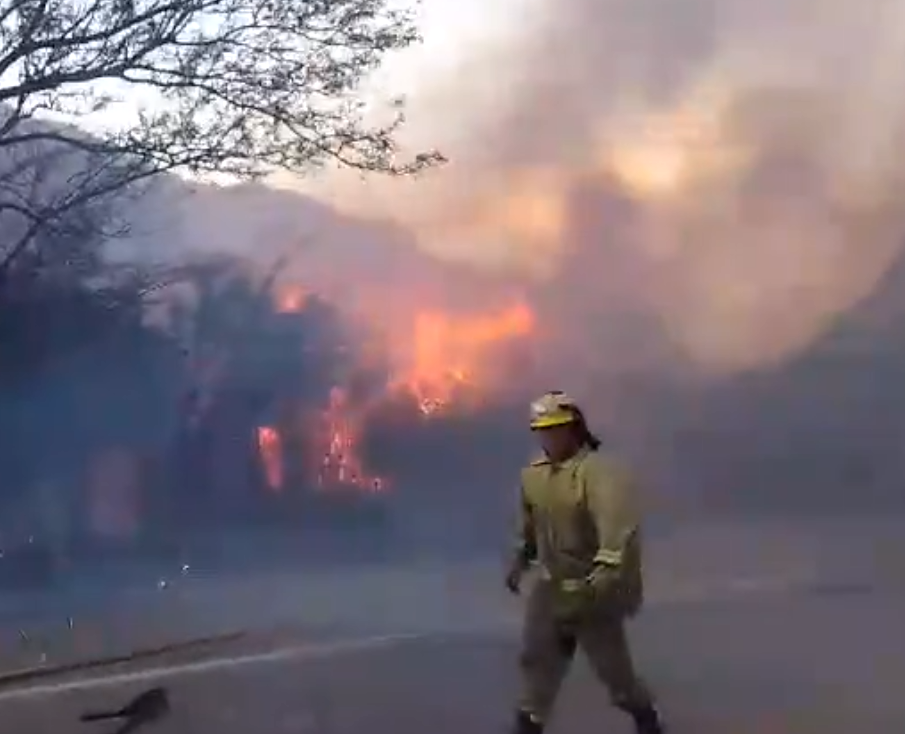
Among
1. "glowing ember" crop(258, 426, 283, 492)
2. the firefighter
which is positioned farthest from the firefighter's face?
"glowing ember" crop(258, 426, 283, 492)

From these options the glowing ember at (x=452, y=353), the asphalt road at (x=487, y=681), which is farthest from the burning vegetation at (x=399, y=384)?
the asphalt road at (x=487, y=681)

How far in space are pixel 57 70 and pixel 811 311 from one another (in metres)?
9.49

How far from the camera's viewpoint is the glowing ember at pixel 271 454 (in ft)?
72.4

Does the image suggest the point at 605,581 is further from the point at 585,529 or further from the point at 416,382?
the point at 416,382

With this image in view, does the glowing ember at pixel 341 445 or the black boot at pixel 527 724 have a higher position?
the glowing ember at pixel 341 445

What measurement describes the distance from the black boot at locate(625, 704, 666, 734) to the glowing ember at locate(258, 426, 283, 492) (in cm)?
1566

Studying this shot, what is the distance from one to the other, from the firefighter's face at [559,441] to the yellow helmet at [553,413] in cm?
2

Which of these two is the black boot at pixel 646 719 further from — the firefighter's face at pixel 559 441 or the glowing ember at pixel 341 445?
the glowing ember at pixel 341 445

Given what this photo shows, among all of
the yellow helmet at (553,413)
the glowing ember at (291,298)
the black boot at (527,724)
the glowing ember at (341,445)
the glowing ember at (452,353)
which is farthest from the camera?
the glowing ember at (341,445)

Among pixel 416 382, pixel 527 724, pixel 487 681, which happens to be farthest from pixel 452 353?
pixel 527 724

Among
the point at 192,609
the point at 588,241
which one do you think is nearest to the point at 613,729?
the point at 192,609

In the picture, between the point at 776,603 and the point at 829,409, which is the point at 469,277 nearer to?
the point at 829,409

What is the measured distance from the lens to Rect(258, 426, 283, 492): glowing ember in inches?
869

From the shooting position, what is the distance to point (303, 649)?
38.3ft
